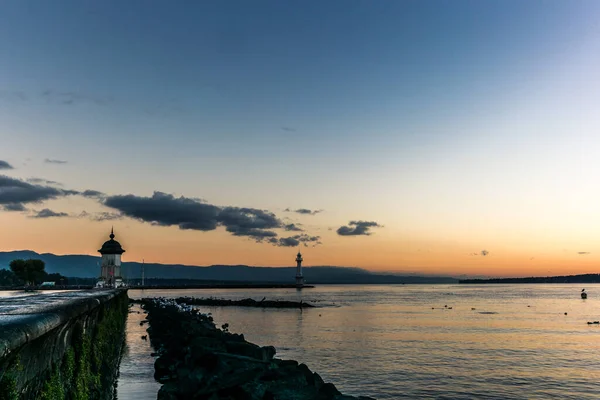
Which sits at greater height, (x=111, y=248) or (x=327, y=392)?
(x=111, y=248)

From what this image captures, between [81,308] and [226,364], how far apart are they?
7.54 metres

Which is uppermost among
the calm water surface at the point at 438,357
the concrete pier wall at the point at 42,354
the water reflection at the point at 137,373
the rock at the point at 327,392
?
the concrete pier wall at the point at 42,354

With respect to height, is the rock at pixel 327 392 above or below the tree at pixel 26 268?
below

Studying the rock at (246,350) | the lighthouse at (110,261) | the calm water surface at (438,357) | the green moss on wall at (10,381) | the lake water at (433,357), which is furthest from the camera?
the lighthouse at (110,261)

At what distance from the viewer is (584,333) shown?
48344mm

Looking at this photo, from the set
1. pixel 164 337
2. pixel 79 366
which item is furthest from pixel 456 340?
pixel 79 366

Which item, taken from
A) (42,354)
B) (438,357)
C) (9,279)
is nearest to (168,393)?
(42,354)

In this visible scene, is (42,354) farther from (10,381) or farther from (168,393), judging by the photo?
(168,393)

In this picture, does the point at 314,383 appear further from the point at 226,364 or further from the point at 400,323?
the point at 400,323

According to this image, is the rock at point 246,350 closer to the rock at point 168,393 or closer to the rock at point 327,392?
the rock at point 327,392

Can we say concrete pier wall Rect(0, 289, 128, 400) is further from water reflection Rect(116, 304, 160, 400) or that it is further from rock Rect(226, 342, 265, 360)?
water reflection Rect(116, 304, 160, 400)

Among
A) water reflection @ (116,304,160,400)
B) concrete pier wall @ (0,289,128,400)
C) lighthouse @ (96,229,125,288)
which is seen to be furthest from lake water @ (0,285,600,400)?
lighthouse @ (96,229,125,288)

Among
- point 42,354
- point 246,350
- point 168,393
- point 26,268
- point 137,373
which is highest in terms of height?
point 26,268

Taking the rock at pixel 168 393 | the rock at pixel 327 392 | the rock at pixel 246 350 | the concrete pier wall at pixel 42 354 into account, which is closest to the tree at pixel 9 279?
the rock at pixel 246 350
